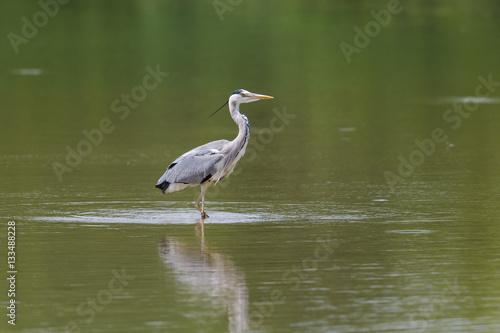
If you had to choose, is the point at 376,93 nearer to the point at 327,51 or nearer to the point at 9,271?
the point at 327,51

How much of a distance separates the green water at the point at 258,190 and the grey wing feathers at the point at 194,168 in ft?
1.44

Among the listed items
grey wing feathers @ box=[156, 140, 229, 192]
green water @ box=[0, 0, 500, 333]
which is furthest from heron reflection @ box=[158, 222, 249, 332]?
grey wing feathers @ box=[156, 140, 229, 192]

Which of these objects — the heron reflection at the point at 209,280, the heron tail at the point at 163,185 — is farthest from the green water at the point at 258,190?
the heron tail at the point at 163,185

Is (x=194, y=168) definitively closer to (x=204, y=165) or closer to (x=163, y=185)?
(x=204, y=165)

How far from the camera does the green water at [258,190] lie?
9305 mm

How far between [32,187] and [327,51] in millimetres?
23022

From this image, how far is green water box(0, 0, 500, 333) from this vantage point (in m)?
9.30

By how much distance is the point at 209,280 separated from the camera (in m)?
10.1

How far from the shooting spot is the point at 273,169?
56.5 ft

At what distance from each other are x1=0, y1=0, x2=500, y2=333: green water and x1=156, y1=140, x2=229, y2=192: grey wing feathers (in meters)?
0.44

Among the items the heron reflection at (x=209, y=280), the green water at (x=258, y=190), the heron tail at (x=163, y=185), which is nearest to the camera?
the heron reflection at (x=209, y=280)

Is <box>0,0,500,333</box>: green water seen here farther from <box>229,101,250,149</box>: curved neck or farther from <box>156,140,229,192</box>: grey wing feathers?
<box>229,101,250,149</box>: curved neck

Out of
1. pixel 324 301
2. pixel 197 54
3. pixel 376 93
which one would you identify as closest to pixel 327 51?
pixel 197 54

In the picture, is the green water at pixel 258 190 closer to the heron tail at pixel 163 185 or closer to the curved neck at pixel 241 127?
the heron tail at pixel 163 185
